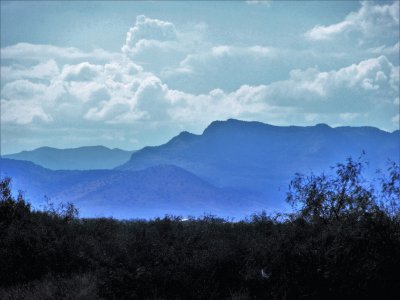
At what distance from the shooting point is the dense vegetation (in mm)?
14367

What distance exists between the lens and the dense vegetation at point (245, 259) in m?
14.4

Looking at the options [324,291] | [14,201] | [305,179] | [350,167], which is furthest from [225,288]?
[14,201]

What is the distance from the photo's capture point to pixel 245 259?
15.8 metres

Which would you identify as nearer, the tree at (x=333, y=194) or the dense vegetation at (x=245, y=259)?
the dense vegetation at (x=245, y=259)

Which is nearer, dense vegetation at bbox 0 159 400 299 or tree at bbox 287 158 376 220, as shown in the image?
Answer: dense vegetation at bbox 0 159 400 299

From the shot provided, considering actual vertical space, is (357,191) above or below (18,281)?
above

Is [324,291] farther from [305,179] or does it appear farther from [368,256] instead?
[305,179]

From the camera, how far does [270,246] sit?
15.6 metres

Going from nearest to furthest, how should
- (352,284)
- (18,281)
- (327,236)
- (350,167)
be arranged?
(352,284) < (327,236) < (18,281) < (350,167)

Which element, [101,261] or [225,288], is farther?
[101,261]

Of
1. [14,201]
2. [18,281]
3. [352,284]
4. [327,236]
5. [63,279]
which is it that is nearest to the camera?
[352,284]

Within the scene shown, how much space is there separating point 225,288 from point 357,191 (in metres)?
7.32

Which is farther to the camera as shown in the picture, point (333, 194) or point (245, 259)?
point (333, 194)

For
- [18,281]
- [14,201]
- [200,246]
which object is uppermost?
[14,201]
